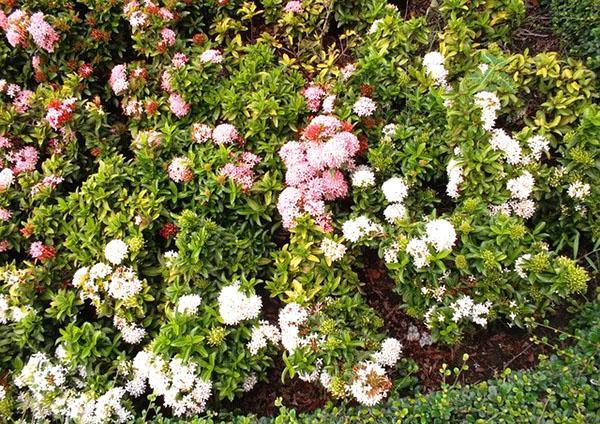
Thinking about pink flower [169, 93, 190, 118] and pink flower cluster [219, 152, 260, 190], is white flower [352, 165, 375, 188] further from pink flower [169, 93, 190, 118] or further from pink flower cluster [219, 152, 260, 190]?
pink flower [169, 93, 190, 118]

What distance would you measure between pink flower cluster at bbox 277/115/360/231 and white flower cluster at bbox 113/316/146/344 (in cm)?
110

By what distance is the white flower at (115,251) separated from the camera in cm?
324

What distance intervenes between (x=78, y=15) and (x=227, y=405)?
132 inches

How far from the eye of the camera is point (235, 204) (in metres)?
3.49

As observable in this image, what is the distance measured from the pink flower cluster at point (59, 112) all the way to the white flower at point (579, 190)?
11.2 feet

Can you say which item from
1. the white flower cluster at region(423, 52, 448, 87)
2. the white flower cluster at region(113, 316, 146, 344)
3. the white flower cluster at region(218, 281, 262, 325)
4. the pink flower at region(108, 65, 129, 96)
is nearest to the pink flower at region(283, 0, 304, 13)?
the white flower cluster at region(423, 52, 448, 87)

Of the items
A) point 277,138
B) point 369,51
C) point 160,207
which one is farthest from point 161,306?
point 369,51

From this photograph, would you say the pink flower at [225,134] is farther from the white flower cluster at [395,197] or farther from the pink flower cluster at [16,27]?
the pink flower cluster at [16,27]

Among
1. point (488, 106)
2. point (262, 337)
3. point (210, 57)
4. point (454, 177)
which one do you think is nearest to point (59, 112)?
point (210, 57)

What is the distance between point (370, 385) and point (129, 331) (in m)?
1.48

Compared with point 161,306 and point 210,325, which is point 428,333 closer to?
point 210,325

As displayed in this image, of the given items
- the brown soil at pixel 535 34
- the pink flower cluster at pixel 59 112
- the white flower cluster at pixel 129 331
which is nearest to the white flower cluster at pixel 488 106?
the brown soil at pixel 535 34

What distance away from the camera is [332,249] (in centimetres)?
316

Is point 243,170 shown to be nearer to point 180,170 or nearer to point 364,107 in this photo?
point 180,170
